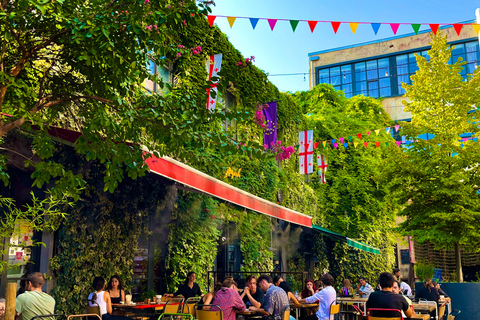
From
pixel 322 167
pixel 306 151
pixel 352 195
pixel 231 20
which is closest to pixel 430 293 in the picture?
pixel 306 151

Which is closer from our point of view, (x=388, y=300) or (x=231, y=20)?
(x=388, y=300)

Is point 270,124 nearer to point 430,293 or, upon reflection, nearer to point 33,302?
point 430,293

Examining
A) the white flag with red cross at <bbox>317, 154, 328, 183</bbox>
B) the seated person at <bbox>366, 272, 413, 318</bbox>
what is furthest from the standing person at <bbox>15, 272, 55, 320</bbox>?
the white flag with red cross at <bbox>317, 154, 328, 183</bbox>

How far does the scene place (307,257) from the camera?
68.3 ft

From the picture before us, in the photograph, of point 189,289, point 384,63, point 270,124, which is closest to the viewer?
point 189,289

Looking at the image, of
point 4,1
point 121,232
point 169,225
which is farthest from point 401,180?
point 4,1

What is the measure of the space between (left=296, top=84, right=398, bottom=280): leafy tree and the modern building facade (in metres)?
11.9

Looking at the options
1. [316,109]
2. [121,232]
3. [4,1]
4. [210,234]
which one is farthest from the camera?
[316,109]

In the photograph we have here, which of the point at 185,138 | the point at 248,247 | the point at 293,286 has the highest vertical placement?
the point at 185,138

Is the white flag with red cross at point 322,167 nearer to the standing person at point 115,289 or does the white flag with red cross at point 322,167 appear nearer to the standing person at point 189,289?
the standing person at point 189,289

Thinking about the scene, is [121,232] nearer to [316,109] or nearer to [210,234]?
[210,234]

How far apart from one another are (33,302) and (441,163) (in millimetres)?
14354

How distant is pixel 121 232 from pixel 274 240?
8525 mm

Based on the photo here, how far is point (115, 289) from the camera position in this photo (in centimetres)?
927
